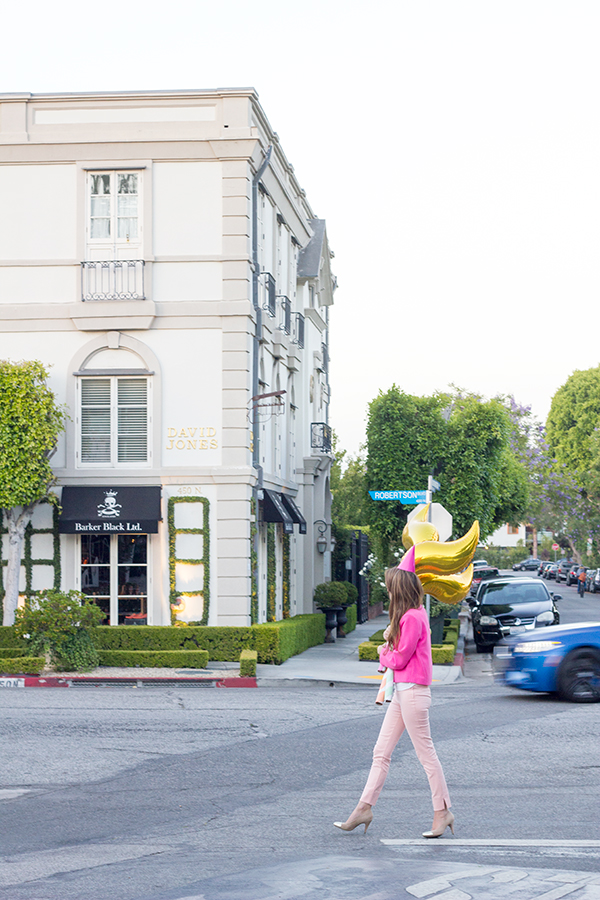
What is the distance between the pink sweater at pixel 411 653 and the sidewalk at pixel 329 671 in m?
10.3

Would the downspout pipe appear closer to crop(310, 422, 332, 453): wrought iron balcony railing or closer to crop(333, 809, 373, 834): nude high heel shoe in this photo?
crop(310, 422, 332, 453): wrought iron balcony railing

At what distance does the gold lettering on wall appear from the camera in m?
20.3

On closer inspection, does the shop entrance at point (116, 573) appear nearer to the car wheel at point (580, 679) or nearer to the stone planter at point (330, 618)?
the stone planter at point (330, 618)

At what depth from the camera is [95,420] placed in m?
20.6

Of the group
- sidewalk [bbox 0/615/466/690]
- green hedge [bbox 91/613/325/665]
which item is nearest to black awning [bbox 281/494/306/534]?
sidewalk [bbox 0/615/466/690]

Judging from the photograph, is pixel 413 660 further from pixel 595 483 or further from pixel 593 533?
pixel 593 533

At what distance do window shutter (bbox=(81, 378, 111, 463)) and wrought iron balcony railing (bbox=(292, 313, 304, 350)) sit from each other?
24.1 feet

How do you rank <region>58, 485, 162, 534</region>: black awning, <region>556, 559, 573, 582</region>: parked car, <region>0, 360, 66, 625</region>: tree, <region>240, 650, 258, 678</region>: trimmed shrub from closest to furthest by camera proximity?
<region>240, 650, 258, 678</region>: trimmed shrub
<region>0, 360, 66, 625</region>: tree
<region>58, 485, 162, 534</region>: black awning
<region>556, 559, 573, 582</region>: parked car

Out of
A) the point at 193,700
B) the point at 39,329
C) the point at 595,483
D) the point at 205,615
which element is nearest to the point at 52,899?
the point at 193,700

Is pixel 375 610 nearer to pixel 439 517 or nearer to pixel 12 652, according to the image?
pixel 439 517

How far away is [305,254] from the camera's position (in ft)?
97.1

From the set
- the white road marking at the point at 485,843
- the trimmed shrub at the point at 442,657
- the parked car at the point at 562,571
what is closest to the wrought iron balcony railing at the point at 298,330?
the trimmed shrub at the point at 442,657

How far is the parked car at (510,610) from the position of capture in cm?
2298

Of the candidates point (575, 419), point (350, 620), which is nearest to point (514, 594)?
point (350, 620)
